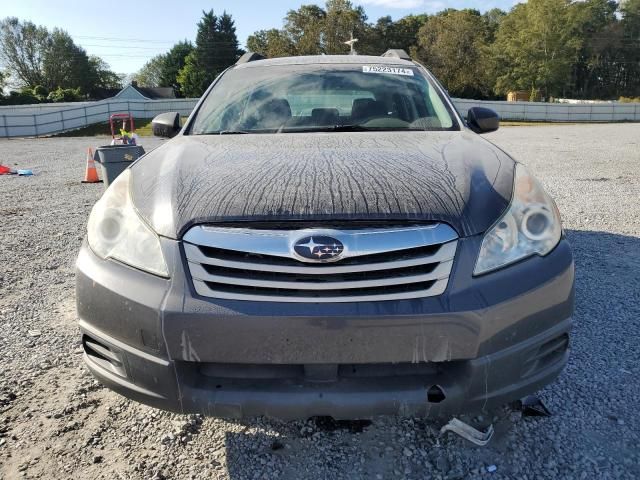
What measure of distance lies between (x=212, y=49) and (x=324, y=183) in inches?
2907

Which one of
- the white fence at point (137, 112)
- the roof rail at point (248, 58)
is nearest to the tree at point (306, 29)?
the white fence at point (137, 112)

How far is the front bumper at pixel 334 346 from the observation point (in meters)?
1.64

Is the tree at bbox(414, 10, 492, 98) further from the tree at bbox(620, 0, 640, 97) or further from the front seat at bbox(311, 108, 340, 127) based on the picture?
the front seat at bbox(311, 108, 340, 127)

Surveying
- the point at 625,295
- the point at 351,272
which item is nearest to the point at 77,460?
the point at 351,272

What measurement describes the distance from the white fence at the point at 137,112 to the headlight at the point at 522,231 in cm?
2143

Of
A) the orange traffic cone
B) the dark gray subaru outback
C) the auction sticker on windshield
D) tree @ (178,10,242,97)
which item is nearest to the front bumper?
the dark gray subaru outback

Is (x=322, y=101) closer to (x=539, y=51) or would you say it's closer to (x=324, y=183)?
(x=324, y=183)

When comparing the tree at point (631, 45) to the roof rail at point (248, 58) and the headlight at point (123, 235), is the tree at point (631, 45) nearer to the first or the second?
the roof rail at point (248, 58)

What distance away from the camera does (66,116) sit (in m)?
24.7

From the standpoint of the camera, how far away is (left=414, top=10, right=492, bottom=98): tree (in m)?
50.1

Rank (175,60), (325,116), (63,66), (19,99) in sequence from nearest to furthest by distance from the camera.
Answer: (325,116) < (19,99) < (63,66) < (175,60)

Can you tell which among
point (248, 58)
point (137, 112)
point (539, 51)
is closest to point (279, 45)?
point (137, 112)

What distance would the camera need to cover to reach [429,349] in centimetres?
165

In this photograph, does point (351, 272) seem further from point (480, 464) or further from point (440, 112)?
point (440, 112)
